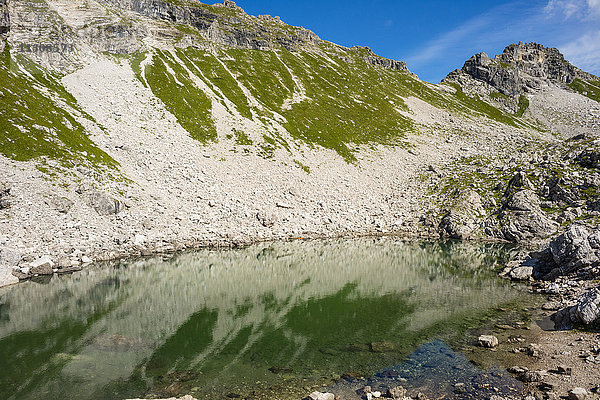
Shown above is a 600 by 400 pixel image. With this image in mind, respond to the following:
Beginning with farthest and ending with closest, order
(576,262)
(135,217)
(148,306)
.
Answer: (135,217) < (576,262) < (148,306)

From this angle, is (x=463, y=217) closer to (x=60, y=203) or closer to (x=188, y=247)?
(x=188, y=247)

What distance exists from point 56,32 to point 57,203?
243 feet

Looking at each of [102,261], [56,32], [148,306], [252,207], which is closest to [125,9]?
[56,32]

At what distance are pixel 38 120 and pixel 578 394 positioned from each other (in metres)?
73.9

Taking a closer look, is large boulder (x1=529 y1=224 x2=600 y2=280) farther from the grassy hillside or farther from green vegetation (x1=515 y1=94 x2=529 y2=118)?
green vegetation (x1=515 y1=94 x2=529 y2=118)

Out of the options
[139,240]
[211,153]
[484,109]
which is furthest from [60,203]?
[484,109]

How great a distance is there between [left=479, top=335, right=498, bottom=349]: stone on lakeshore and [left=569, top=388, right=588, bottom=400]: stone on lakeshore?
5.89 metres

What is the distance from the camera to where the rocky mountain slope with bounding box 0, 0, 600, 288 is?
46094 millimetres

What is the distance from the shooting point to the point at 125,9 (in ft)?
409

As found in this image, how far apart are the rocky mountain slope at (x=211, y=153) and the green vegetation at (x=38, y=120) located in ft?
1.19

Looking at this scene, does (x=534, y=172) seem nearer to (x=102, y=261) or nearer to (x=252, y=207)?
(x=252, y=207)

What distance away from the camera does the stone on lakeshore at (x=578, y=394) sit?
45.6ft

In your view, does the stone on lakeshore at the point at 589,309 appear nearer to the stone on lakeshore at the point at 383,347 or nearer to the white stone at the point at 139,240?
the stone on lakeshore at the point at 383,347

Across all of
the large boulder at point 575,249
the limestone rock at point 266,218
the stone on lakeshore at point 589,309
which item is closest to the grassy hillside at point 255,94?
the limestone rock at point 266,218
